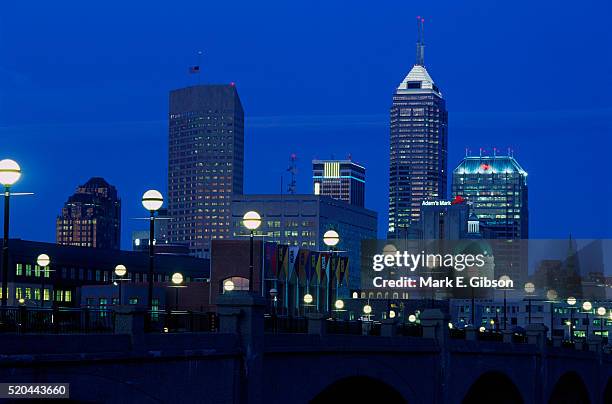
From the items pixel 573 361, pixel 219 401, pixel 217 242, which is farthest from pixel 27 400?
pixel 217 242

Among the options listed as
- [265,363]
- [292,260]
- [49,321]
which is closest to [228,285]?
[292,260]

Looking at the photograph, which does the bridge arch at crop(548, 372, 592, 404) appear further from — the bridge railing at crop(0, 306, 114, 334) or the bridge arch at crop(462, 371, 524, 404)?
the bridge railing at crop(0, 306, 114, 334)

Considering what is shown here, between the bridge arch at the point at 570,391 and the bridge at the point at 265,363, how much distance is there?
35.7 ft

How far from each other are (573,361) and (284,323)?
41.1 metres

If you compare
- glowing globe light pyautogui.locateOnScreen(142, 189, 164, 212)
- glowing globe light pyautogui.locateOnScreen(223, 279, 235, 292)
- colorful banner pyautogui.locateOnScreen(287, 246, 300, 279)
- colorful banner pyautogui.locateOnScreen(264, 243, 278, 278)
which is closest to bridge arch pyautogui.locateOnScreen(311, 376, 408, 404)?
glowing globe light pyautogui.locateOnScreen(142, 189, 164, 212)

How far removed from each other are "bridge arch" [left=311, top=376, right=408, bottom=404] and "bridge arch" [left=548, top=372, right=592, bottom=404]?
30571 mm

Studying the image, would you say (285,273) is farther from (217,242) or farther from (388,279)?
(388,279)

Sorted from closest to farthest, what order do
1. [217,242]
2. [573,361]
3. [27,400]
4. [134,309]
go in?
[27,400] < [134,309] < [573,361] < [217,242]

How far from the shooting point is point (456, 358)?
187ft

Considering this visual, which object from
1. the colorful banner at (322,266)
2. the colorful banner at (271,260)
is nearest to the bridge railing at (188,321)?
the colorful banner at (271,260)

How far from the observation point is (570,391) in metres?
83.2

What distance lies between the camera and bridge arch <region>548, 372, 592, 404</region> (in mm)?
80581

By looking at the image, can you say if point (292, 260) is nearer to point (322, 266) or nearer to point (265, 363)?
point (322, 266)

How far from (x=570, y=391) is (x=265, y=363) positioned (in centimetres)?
4969
